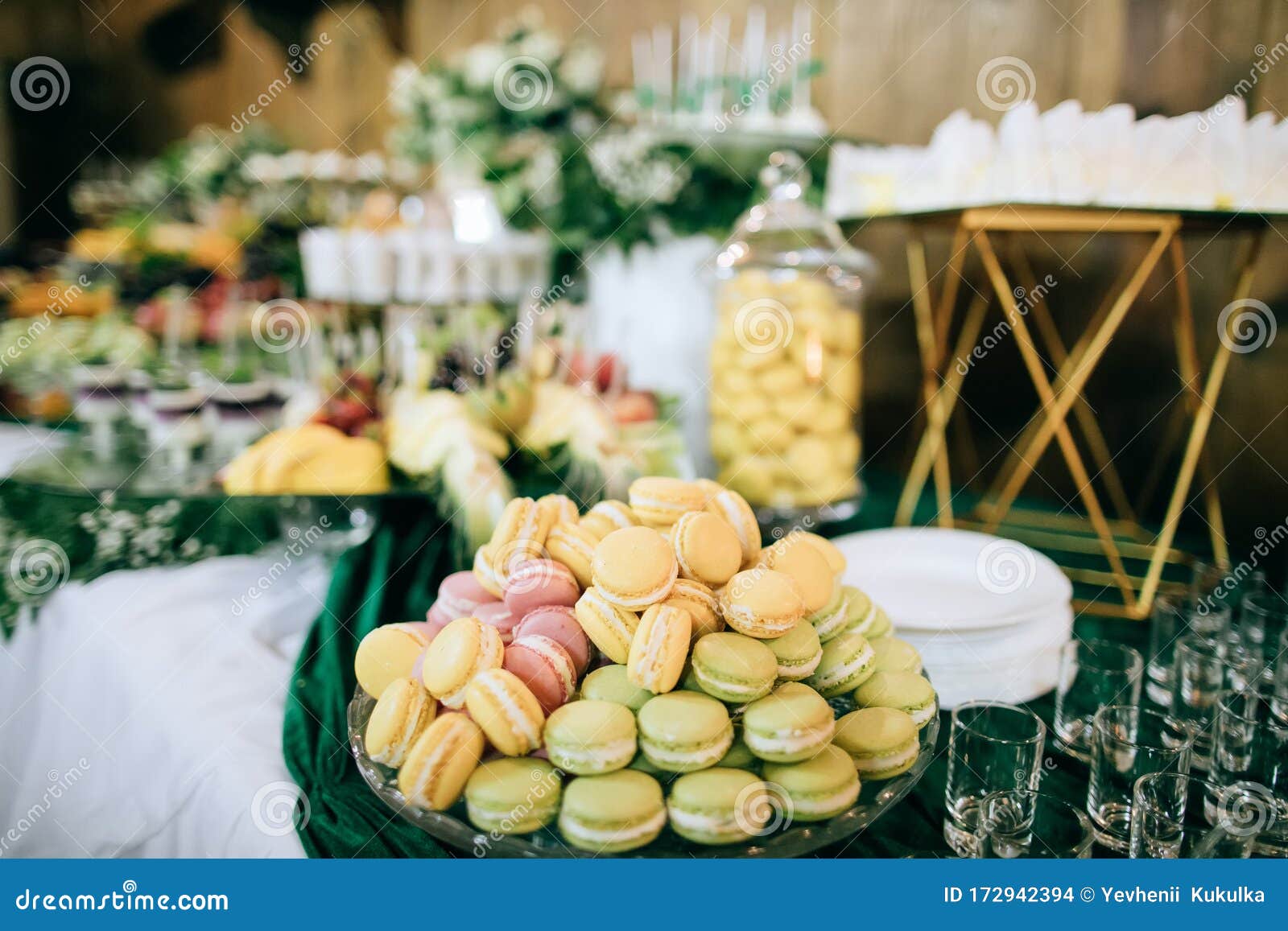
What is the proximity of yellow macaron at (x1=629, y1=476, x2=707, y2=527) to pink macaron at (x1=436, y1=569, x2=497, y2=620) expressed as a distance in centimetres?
16

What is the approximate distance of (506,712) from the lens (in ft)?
2.01

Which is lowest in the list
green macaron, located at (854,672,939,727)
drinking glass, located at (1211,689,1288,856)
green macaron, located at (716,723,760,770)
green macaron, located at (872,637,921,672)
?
drinking glass, located at (1211,689,1288,856)

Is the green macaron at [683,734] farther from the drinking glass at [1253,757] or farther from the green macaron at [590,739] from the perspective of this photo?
the drinking glass at [1253,757]

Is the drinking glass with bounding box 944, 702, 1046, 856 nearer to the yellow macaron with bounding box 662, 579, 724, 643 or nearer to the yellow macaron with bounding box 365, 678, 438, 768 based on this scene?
the yellow macaron with bounding box 662, 579, 724, 643

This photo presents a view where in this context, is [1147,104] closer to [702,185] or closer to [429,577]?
[702,185]

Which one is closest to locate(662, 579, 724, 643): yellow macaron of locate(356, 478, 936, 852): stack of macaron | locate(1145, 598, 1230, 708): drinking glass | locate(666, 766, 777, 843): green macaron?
locate(356, 478, 936, 852): stack of macaron

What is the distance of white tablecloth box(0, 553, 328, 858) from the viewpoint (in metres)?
0.84

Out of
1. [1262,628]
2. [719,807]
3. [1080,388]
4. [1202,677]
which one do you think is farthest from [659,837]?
[1080,388]

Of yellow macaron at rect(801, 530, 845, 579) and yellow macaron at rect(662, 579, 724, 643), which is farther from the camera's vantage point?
yellow macaron at rect(801, 530, 845, 579)

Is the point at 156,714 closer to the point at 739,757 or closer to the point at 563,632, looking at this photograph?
the point at 563,632

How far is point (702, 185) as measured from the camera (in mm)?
1901

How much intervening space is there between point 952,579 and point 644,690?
61 centimetres

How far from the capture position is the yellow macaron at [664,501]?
2.59 ft

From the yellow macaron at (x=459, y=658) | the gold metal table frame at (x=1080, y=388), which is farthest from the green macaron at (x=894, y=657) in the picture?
the gold metal table frame at (x=1080, y=388)
